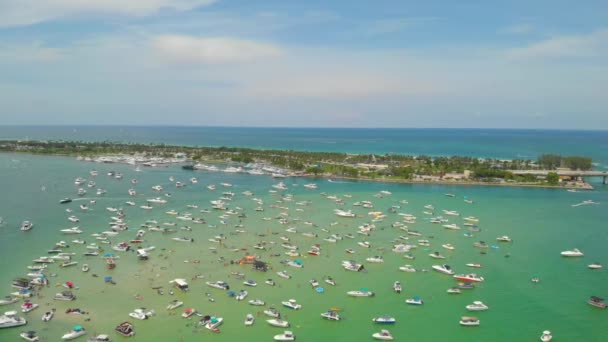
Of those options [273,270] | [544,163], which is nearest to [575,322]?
[273,270]

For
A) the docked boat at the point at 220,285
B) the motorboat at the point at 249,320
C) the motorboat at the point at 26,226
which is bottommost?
the motorboat at the point at 249,320

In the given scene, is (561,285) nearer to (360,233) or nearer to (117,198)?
(360,233)

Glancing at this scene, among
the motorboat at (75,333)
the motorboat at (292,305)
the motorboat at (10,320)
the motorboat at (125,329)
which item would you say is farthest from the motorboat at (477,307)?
the motorboat at (10,320)

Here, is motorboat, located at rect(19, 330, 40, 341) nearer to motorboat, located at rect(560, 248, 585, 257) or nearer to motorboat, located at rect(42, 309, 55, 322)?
motorboat, located at rect(42, 309, 55, 322)

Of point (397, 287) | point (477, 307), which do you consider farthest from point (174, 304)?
point (477, 307)

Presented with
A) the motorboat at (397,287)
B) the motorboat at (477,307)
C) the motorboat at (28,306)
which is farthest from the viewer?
the motorboat at (397,287)

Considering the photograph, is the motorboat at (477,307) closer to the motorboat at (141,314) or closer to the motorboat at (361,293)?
the motorboat at (361,293)

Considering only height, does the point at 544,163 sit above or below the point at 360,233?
above
